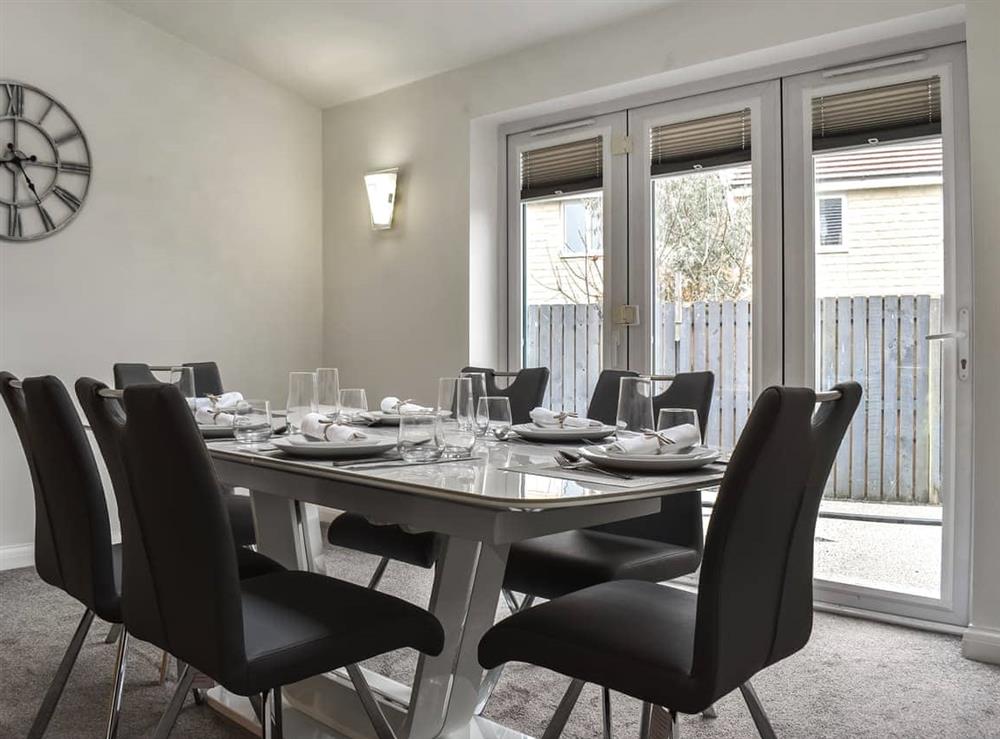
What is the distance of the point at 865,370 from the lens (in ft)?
10.4

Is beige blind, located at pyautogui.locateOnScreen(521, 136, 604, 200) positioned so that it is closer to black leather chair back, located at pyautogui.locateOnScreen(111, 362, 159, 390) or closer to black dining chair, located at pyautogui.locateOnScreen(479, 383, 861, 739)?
black leather chair back, located at pyautogui.locateOnScreen(111, 362, 159, 390)

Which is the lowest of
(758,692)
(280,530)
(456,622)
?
(758,692)

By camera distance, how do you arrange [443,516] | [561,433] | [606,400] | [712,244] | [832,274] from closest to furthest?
1. [443,516]
2. [561,433]
3. [606,400]
4. [832,274]
5. [712,244]

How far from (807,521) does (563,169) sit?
115 inches

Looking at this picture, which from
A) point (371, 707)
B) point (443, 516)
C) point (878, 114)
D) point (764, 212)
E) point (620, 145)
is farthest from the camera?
point (620, 145)

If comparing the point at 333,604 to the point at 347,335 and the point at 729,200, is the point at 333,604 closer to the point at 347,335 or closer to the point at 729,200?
the point at 729,200

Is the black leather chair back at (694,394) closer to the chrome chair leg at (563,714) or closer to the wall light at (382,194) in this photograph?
the chrome chair leg at (563,714)

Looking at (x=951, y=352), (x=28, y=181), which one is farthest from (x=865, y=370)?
(x=28, y=181)

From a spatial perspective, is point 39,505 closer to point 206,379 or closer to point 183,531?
point 183,531

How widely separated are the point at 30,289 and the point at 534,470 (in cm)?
311

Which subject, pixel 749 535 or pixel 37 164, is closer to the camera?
pixel 749 535

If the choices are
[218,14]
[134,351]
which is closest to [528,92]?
[218,14]

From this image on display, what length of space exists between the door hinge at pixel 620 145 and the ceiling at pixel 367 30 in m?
0.49

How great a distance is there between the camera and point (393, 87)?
454 cm
